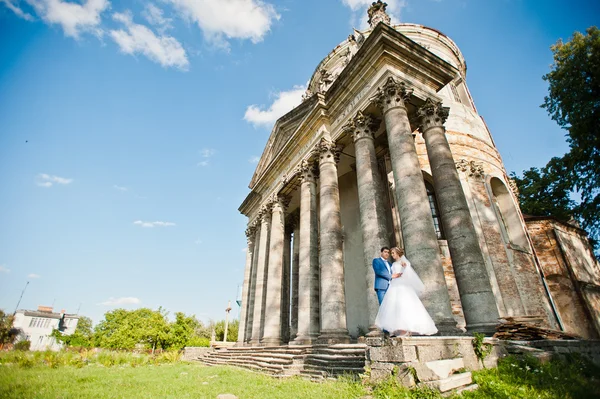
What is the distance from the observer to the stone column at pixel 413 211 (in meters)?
7.14

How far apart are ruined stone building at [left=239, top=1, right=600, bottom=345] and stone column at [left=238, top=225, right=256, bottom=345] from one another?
118mm

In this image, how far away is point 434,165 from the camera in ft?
31.6

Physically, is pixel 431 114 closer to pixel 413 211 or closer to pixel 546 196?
pixel 413 211

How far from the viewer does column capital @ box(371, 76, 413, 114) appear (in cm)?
962

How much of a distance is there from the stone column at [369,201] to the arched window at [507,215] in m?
9.33

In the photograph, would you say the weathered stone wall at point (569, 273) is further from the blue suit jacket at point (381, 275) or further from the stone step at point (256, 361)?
the blue suit jacket at point (381, 275)

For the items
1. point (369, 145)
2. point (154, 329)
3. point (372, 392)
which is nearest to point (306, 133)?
point (369, 145)

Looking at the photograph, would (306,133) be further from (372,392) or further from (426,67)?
(372,392)

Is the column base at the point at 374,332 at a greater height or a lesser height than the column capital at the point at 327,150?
lesser

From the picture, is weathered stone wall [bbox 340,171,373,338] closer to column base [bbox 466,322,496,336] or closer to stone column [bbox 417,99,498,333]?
stone column [bbox 417,99,498,333]

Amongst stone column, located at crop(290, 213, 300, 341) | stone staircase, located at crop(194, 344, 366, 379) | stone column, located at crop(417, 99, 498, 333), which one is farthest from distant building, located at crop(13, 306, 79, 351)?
stone column, located at crop(417, 99, 498, 333)

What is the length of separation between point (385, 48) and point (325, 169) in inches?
198

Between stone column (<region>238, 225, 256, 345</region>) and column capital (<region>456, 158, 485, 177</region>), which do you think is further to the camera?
stone column (<region>238, 225, 256, 345</region>)

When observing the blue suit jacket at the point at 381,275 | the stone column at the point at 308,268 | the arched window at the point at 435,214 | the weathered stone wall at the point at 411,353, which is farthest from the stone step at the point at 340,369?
the arched window at the point at 435,214
